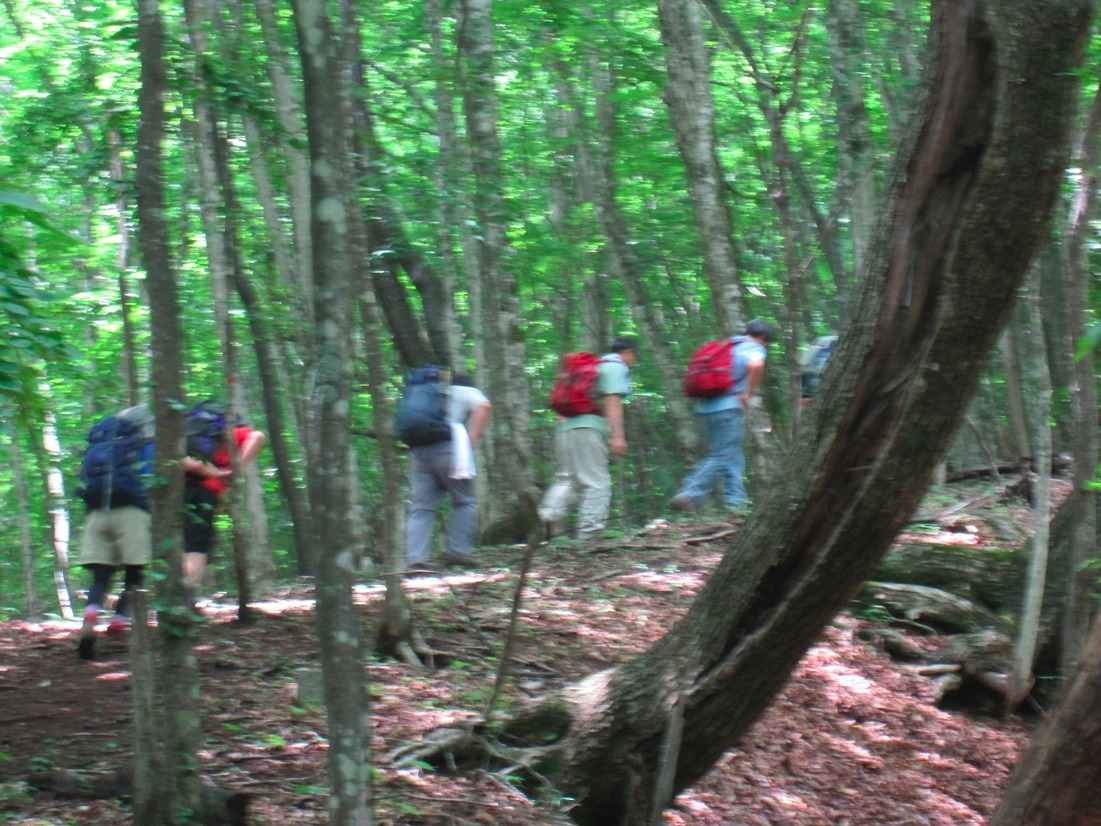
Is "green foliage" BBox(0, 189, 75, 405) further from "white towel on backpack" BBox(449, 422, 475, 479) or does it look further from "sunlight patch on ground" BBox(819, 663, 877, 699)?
"sunlight patch on ground" BBox(819, 663, 877, 699)

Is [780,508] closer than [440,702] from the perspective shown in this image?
Yes

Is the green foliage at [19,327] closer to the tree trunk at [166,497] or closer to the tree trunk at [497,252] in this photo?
the tree trunk at [166,497]

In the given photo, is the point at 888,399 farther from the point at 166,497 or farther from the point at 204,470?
the point at 204,470

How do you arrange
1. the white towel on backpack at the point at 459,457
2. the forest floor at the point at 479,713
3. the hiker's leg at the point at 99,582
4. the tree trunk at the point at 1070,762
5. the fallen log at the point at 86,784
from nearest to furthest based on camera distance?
the tree trunk at the point at 1070,762 < the fallen log at the point at 86,784 < the forest floor at the point at 479,713 < the hiker's leg at the point at 99,582 < the white towel on backpack at the point at 459,457

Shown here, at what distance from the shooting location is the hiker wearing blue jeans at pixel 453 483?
9531 mm

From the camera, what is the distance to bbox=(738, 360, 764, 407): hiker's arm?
36.4 feet

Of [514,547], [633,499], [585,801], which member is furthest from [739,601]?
[633,499]

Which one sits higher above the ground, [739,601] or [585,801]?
[739,601]

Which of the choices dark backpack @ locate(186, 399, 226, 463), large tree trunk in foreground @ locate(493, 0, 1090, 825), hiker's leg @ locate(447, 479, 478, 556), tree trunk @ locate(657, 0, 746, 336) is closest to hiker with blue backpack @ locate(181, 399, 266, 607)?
dark backpack @ locate(186, 399, 226, 463)

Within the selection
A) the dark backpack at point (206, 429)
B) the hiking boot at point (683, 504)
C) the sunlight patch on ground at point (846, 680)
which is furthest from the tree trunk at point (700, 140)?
the dark backpack at point (206, 429)

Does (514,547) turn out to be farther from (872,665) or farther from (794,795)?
(794,795)

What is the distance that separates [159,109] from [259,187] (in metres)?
8.91

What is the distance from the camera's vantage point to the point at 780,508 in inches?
200

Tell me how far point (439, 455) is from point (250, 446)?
228 cm
